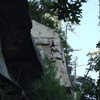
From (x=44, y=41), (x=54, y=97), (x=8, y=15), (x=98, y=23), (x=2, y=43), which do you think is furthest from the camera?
(x=44, y=41)

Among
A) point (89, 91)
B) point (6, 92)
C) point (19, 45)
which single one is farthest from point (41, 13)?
point (6, 92)

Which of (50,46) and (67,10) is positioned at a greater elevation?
(67,10)

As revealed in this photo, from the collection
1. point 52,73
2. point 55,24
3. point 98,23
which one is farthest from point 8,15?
point 55,24

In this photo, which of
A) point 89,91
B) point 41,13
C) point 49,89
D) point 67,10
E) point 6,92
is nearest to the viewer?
point 67,10

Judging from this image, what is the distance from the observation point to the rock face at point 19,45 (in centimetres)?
1164

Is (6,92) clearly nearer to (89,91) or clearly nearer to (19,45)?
(19,45)

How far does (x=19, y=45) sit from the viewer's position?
41.7ft

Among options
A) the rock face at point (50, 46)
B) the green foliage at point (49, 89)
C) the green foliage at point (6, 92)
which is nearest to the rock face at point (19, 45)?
the green foliage at point (49, 89)

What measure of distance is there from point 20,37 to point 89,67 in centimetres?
779

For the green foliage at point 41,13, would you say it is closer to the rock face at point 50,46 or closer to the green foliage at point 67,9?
the rock face at point 50,46

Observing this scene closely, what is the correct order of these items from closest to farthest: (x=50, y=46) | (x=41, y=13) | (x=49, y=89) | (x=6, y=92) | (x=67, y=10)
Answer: (x=67, y=10)
(x=6, y=92)
(x=49, y=89)
(x=50, y=46)
(x=41, y=13)

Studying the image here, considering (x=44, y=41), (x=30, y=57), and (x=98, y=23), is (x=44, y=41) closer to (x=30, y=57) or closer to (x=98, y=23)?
(x=98, y=23)

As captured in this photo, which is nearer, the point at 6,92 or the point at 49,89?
the point at 6,92

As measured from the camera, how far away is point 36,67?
13.4m
